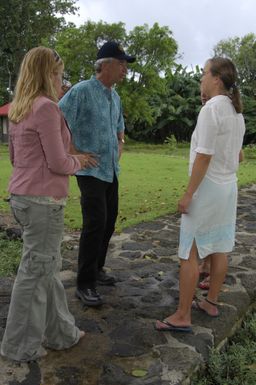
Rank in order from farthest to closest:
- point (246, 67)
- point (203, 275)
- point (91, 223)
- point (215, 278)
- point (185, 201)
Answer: point (246, 67) → point (203, 275) → point (91, 223) → point (215, 278) → point (185, 201)

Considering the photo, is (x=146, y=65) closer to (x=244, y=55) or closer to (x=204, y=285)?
(x=244, y=55)

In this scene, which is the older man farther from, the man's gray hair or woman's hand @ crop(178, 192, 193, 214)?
woman's hand @ crop(178, 192, 193, 214)

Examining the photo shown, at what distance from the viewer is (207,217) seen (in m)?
3.30

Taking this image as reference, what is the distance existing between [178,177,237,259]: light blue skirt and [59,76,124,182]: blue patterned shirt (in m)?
0.85

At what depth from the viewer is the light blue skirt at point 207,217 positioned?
10.7 feet

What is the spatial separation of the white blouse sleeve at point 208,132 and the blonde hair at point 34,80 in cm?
99

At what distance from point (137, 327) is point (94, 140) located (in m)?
1.44

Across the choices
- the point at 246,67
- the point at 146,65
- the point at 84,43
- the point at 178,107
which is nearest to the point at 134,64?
the point at 146,65

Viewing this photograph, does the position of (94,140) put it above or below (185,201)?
above

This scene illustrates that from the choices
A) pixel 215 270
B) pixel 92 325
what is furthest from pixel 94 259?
pixel 215 270

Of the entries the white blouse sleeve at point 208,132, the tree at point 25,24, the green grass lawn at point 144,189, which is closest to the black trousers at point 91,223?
the white blouse sleeve at point 208,132

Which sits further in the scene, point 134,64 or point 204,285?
point 134,64

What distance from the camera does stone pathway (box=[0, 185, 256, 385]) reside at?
2836 millimetres

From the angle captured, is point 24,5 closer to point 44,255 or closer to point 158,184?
point 158,184
